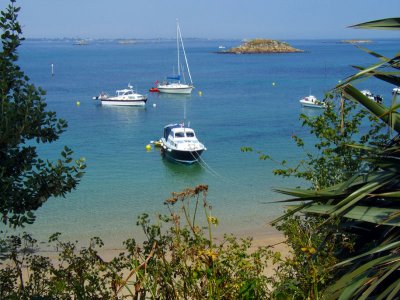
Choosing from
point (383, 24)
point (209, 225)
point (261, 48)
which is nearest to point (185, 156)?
point (209, 225)

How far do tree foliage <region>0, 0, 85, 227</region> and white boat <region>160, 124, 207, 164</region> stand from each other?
2357cm

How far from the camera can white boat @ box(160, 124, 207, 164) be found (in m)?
28.2

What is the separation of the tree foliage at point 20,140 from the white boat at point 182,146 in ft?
77.3

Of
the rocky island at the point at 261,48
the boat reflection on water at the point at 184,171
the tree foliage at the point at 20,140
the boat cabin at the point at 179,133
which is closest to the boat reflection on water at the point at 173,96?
the boat cabin at the point at 179,133

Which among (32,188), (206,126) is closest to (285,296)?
(32,188)

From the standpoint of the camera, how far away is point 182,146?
93.1 ft

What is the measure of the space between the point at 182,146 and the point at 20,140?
24254 millimetres

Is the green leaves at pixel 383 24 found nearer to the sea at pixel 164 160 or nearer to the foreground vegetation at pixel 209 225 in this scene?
the foreground vegetation at pixel 209 225

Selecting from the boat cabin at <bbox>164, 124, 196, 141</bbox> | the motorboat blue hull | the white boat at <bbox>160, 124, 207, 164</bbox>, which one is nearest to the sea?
the motorboat blue hull

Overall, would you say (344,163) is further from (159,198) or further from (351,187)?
(159,198)

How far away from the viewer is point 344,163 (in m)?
7.08

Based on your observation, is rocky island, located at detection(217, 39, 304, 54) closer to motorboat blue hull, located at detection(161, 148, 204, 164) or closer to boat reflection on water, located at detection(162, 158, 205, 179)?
motorboat blue hull, located at detection(161, 148, 204, 164)

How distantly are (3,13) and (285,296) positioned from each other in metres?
3.05

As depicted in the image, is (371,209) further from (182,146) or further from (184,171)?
(182,146)
